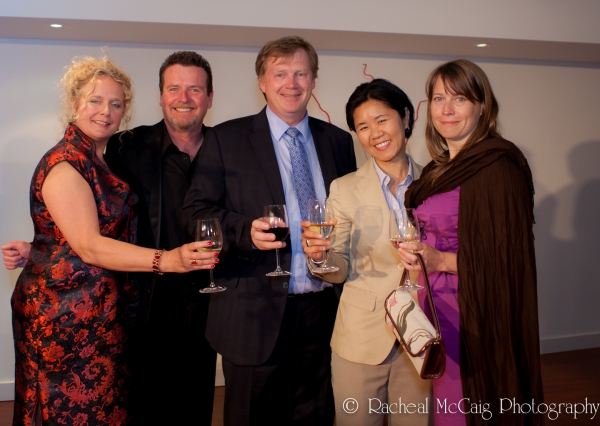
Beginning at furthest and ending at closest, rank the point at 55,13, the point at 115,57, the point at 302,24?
the point at 115,57 → the point at 302,24 → the point at 55,13

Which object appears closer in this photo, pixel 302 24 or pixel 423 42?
pixel 302 24

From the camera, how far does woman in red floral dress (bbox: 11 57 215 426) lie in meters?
2.31

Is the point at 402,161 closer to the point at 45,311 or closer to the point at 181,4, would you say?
the point at 45,311

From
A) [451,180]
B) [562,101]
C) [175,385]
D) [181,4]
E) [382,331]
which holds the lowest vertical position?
[175,385]

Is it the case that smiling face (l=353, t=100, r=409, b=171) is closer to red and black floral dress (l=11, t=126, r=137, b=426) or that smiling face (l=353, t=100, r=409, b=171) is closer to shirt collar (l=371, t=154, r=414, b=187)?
shirt collar (l=371, t=154, r=414, b=187)

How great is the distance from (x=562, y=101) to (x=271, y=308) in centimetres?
414

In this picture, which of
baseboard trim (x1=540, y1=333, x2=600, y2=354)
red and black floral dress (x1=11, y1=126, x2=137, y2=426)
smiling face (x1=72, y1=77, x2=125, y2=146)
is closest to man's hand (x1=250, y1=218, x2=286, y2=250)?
red and black floral dress (x1=11, y1=126, x2=137, y2=426)

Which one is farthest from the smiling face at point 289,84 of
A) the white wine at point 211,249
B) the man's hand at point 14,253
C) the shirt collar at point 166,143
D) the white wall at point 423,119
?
the white wall at point 423,119

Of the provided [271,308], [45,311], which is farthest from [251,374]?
[45,311]

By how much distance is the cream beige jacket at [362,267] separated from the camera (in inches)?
93.4

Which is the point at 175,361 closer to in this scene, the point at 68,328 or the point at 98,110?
the point at 68,328

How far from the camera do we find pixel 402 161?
2627mm

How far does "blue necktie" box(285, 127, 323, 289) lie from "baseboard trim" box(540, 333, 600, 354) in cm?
369

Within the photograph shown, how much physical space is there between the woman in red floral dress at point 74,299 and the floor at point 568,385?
1720 millimetres
